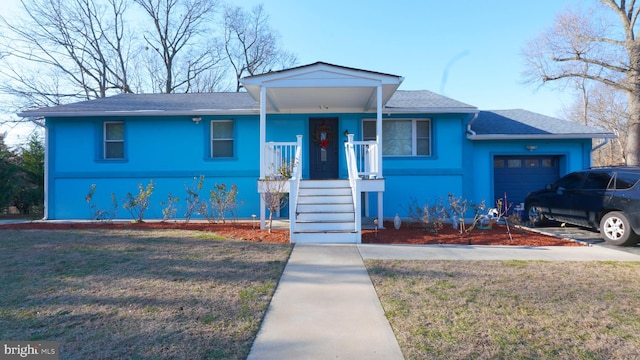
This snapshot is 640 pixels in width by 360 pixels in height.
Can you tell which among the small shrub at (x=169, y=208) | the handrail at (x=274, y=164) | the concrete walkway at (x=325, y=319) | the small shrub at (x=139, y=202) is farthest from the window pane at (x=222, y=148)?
the concrete walkway at (x=325, y=319)

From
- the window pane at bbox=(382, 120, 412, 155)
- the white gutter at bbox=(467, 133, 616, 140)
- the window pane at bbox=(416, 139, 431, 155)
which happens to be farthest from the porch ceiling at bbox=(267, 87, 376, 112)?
the white gutter at bbox=(467, 133, 616, 140)

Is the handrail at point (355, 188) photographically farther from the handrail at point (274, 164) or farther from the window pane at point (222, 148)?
the window pane at point (222, 148)

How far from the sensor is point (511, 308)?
3.67 m

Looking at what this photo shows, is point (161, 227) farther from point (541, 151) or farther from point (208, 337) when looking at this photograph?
point (541, 151)

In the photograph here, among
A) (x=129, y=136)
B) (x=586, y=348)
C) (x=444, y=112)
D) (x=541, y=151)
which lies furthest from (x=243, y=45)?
(x=586, y=348)

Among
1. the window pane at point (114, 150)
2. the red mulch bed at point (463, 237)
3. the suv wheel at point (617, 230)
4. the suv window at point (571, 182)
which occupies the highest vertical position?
the window pane at point (114, 150)

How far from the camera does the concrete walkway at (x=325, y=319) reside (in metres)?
2.81

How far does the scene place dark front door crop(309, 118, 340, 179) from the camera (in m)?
11.2

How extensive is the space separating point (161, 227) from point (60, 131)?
5.41 m

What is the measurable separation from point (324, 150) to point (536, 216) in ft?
22.1

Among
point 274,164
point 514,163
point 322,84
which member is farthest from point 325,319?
point 514,163

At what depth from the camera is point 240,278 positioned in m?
4.63

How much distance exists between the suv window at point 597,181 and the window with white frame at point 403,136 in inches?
167

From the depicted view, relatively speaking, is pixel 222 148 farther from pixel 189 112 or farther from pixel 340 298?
pixel 340 298
